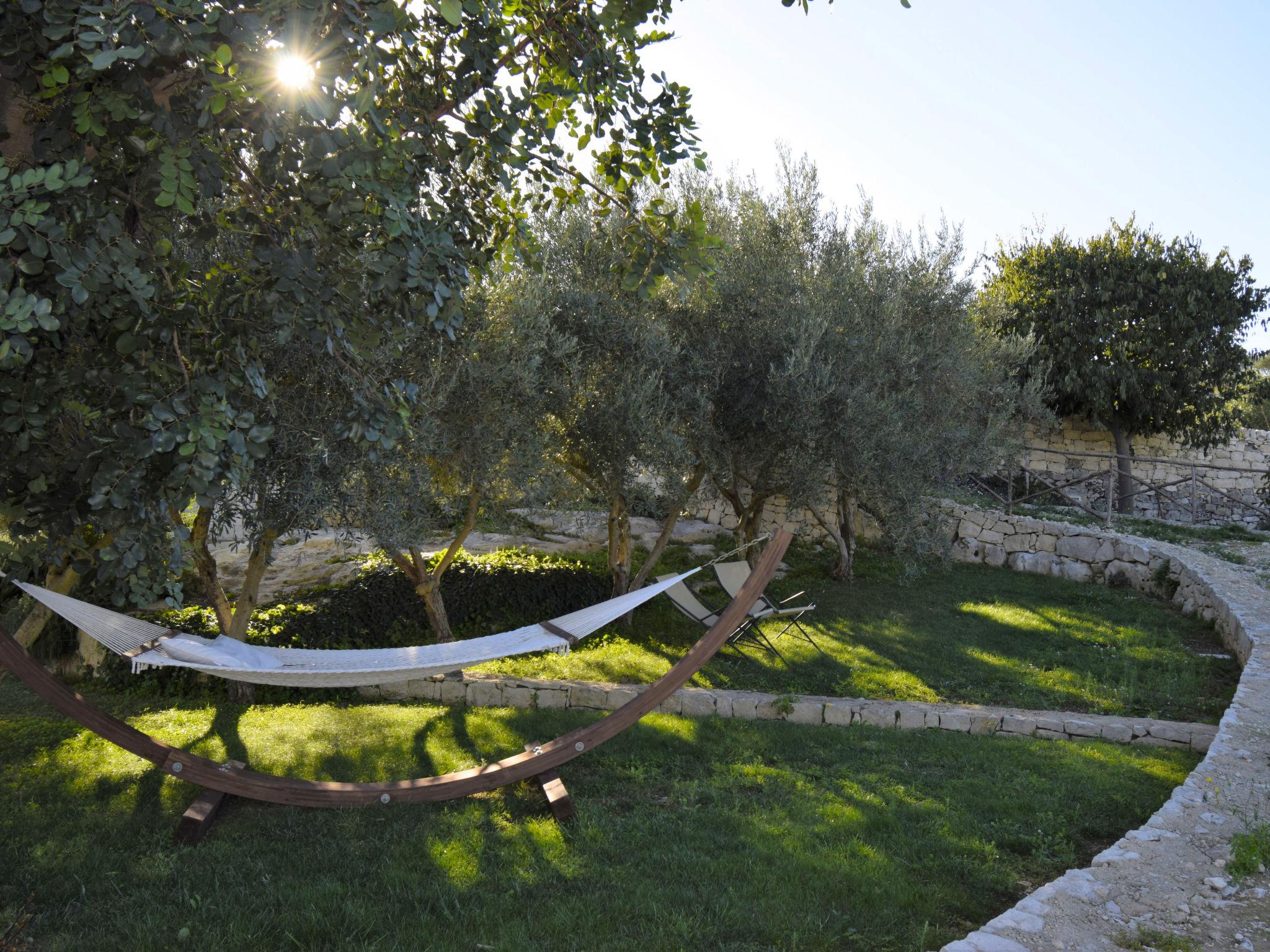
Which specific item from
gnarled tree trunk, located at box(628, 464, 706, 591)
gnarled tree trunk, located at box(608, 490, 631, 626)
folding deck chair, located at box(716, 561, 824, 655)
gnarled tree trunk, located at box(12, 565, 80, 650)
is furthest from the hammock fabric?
gnarled tree trunk, located at box(608, 490, 631, 626)

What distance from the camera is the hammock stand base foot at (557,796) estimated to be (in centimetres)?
444

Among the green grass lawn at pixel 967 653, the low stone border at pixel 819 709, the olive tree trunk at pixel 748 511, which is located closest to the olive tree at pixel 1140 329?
the green grass lawn at pixel 967 653

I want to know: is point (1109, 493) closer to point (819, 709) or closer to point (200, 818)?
point (819, 709)

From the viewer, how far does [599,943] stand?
3238 mm

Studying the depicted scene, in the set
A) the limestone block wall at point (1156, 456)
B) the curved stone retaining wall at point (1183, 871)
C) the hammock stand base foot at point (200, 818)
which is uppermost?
the limestone block wall at point (1156, 456)

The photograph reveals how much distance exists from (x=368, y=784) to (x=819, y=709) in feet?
11.8

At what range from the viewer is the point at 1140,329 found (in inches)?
717

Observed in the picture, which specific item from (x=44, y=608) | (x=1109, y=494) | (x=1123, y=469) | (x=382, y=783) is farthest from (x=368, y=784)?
(x=1123, y=469)

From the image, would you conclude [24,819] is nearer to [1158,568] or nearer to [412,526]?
[412,526]

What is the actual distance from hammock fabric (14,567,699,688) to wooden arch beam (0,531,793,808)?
28cm

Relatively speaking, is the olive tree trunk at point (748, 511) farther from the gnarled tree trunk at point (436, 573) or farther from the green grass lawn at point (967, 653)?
the gnarled tree trunk at point (436, 573)

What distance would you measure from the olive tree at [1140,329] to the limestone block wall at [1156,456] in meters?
0.65

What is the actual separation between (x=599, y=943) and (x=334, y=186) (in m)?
3.08

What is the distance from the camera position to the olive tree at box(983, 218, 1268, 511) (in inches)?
714
